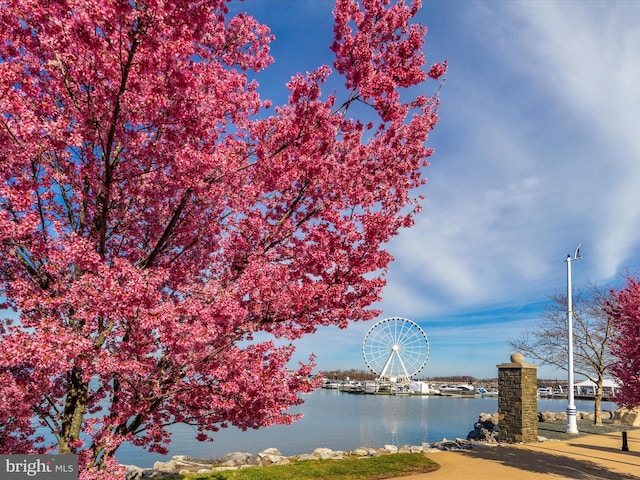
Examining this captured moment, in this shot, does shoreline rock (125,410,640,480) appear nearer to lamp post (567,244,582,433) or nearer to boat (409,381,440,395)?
lamp post (567,244,582,433)

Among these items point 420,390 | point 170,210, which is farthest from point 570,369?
point 420,390

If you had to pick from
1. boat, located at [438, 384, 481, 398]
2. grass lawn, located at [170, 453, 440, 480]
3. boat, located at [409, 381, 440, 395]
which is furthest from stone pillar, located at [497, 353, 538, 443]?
boat, located at [438, 384, 481, 398]

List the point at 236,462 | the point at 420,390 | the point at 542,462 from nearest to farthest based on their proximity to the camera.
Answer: the point at 542,462
the point at 236,462
the point at 420,390

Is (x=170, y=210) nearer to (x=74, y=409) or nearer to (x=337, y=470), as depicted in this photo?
(x=74, y=409)

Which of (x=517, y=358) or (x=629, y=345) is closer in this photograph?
(x=629, y=345)

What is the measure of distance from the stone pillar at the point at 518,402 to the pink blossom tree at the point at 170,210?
14079mm

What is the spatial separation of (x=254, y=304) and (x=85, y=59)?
2.98 meters

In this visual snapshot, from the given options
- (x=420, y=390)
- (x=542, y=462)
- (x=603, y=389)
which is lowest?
(x=420, y=390)

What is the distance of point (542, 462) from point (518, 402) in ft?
13.2

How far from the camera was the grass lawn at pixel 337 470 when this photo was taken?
11.2 m

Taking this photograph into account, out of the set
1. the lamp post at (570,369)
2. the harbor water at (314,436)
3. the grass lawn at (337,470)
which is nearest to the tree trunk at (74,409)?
the grass lawn at (337,470)

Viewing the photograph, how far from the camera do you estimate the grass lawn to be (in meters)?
11.2

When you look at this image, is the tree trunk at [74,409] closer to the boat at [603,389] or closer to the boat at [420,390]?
the boat at [603,389]

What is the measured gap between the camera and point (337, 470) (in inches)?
473
